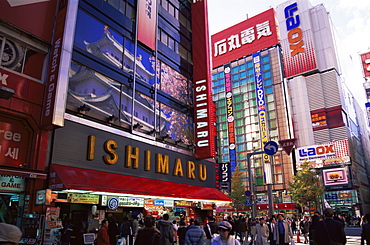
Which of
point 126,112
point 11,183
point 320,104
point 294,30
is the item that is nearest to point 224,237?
point 11,183

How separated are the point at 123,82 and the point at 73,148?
5802 mm

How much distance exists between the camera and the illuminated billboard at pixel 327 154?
5875 centimetres

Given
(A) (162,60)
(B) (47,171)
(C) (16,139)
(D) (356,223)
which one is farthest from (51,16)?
(D) (356,223)

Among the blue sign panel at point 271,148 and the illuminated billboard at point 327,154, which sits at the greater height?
the illuminated billboard at point 327,154

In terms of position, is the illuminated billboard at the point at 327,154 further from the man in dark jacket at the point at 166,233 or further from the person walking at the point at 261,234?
the man in dark jacket at the point at 166,233

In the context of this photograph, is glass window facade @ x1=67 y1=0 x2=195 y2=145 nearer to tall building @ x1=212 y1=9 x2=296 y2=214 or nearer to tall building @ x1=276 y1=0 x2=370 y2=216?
tall building @ x1=212 y1=9 x2=296 y2=214

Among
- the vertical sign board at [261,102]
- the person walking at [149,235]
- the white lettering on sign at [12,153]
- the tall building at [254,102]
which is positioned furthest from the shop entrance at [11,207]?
the vertical sign board at [261,102]

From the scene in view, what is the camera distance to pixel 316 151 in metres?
60.9

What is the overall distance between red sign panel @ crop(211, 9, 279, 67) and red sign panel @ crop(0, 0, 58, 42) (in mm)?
67520

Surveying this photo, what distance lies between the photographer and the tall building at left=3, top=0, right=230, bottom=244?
1379 cm

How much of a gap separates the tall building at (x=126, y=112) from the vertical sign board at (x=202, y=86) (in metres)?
0.09

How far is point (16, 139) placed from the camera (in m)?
12.8

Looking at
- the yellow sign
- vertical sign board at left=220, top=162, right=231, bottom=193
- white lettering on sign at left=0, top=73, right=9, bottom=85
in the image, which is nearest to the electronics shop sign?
the yellow sign

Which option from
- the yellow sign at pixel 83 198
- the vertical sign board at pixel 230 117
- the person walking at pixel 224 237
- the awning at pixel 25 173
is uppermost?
the vertical sign board at pixel 230 117
